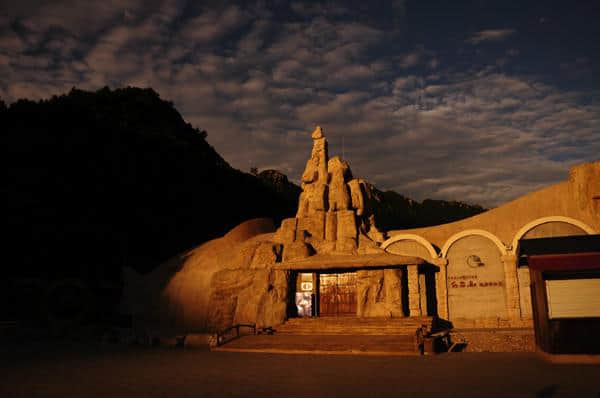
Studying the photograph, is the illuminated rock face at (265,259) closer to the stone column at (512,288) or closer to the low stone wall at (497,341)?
the stone column at (512,288)

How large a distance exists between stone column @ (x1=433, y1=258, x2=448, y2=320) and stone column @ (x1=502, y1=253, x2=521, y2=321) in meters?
2.95

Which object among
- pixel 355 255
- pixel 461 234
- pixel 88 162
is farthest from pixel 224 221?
pixel 461 234

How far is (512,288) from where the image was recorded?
22297 mm

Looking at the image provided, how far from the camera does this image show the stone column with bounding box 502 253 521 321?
2209 cm

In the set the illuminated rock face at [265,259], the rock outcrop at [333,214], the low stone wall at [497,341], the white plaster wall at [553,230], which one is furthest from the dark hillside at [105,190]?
the white plaster wall at [553,230]

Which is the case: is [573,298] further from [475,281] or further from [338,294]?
[338,294]

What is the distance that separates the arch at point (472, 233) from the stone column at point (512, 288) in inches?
17.9

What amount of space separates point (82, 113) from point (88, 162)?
24.1ft

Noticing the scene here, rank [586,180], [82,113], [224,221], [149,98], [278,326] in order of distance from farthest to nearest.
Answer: [149,98]
[224,221]
[82,113]
[278,326]
[586,180]

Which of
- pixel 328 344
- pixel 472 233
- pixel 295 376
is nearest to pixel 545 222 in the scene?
pixel 472 233

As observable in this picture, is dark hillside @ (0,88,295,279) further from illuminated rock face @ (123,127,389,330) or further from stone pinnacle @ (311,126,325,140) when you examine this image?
stone pinnacle @ (311,126,325,140)

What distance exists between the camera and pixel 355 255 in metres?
26.0

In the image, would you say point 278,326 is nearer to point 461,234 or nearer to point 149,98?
point 461,234

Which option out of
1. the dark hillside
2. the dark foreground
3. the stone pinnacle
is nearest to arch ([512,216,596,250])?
the dark foreground
